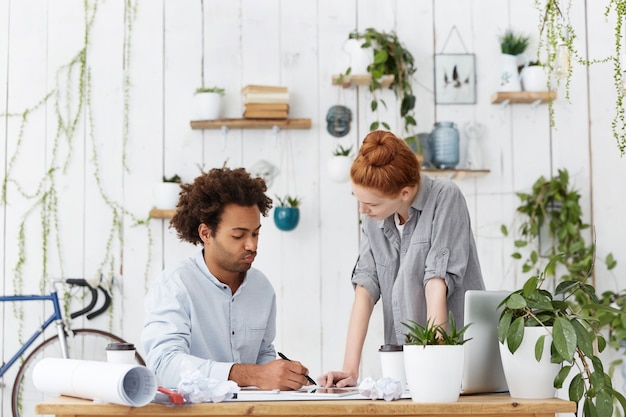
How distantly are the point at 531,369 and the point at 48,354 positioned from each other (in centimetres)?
287

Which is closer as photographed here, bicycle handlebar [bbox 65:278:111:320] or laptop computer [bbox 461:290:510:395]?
laptop computer [bbox 461:290:510:395]

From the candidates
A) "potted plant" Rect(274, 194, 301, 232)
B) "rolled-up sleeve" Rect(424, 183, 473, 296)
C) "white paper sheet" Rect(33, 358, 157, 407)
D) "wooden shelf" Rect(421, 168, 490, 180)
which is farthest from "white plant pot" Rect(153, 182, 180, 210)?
"white paper sheet" Rect(33, 358, 157, 407)

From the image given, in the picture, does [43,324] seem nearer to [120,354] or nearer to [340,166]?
[340,166]

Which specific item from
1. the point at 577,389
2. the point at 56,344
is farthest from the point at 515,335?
the point at 56,344

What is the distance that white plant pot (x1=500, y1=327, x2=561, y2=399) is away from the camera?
176cm

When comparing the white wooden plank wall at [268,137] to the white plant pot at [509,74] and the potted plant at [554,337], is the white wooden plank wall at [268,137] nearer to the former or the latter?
the white plant pot at [509,74]

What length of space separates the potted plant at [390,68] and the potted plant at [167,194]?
0.92 metres

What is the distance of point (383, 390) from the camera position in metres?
1.74

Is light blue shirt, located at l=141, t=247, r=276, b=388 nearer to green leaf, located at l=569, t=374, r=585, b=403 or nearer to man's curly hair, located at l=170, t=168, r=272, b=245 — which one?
man's curly hair, located at l=170, t=168, r=272, b=245

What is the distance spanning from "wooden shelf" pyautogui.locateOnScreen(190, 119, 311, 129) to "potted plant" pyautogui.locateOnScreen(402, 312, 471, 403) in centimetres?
247

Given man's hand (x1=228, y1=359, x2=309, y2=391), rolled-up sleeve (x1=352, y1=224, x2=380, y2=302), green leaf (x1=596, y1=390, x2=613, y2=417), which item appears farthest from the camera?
rolled-up sleeve (x1=352, y1=224, x2=380, y2=302)

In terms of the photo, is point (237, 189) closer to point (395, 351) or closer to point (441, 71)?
point (395, 351)

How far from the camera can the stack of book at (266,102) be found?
4.07 meters

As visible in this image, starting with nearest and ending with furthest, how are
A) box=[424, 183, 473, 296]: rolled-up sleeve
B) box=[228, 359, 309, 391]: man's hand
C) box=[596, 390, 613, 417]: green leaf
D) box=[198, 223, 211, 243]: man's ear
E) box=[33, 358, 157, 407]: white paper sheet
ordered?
1. box=[33, 358, 157, 407]: white paper sheet
2. box=[596, 390, 613, 417]: green leaf
3. box=[228, 359, 309, 391]: man's hand
4. box=[424, 183, 473, 296]: rolled-up sleeve
5. box=[198, 223, 211, 243]: man's ear
